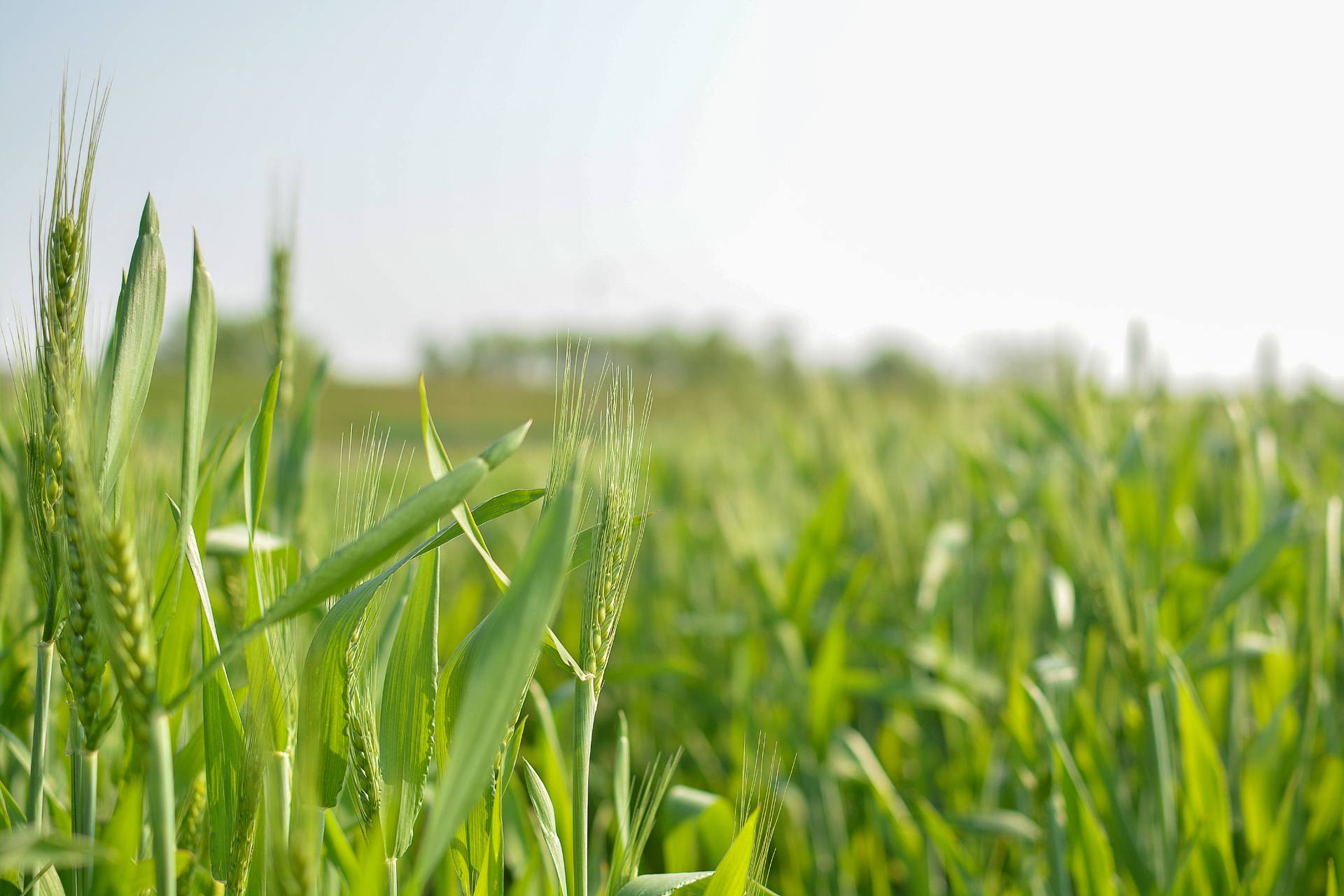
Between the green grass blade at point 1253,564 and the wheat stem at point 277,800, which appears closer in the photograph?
the wheat stem at point 277,800

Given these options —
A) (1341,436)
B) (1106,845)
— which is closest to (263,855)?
(1106,845)

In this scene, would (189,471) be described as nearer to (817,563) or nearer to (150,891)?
(150,891)

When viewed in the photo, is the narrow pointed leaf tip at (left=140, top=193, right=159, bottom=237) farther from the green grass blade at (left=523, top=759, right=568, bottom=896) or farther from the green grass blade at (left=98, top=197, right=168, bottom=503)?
the green grass blade at (left=523, top=759, right=568, bottom=896)

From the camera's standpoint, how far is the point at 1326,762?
3.05ft

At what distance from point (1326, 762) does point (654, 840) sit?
870 mm

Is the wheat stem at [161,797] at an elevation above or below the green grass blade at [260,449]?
below

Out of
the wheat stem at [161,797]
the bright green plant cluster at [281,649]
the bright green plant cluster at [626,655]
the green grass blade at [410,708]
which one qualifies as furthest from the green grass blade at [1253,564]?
the wheat stem at [161,797]

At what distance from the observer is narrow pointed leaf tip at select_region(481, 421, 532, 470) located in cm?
30

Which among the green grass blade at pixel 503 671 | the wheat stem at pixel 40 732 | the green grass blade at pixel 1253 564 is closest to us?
the green grass blade at pixel 503 671

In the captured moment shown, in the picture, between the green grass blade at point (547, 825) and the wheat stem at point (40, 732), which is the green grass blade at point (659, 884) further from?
the wheat stem at point (40, 732)

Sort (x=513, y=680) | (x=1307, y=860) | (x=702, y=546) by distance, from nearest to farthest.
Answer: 1. (x=513, y=680)
2. (x=1307, y=860)
3. (x=702, y=546)

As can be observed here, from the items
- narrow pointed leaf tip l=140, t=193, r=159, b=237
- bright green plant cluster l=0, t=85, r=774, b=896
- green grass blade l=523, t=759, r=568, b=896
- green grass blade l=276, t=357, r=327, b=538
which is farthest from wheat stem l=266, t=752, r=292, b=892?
green grass blade l=276, t=357, r=327, b=538

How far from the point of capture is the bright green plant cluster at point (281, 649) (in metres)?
0.27

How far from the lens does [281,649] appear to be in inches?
14.1
